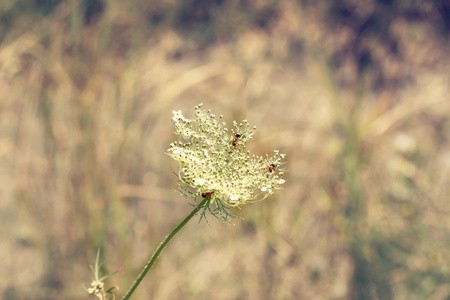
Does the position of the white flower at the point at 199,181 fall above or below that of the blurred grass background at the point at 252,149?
below

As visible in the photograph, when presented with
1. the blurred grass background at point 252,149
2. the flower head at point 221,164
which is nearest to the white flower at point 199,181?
the flower head at point 221,164

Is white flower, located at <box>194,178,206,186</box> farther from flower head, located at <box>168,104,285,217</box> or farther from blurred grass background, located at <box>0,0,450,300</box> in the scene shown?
blurred grass background, located at <box>0,0,450,300</box>

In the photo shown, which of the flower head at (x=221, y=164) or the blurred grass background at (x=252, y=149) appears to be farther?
the blurred grass background at (x=252, y=149)

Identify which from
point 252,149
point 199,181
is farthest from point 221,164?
point 252,149

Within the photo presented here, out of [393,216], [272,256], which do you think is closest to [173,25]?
[272,256]

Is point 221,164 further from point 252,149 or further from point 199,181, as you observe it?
point 252,149

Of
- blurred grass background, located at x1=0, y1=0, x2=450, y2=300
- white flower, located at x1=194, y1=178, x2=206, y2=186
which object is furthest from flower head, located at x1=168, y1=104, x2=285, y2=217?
blurred grass background, located at x1=0, y1=0, x2=450, y2=300

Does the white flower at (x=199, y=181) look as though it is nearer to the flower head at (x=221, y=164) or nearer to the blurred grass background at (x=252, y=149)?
the flower head at (x=221, y=164)
